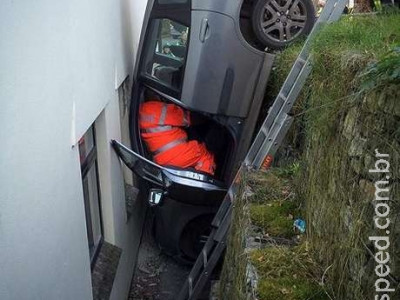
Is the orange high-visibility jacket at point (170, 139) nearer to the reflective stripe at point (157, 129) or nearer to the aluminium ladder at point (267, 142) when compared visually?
the reflective stripe at point (157, 129)

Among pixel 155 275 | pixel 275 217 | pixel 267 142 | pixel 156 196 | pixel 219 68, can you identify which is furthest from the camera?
pixel 155 275

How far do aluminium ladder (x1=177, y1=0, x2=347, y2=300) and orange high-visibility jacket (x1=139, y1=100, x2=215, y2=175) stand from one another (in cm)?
108

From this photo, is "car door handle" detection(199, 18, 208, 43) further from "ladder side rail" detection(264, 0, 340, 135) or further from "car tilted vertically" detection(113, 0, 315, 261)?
"ladder side rail" detection(264, 0, 340, 135)

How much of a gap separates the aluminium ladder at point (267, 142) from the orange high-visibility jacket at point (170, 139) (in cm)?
108

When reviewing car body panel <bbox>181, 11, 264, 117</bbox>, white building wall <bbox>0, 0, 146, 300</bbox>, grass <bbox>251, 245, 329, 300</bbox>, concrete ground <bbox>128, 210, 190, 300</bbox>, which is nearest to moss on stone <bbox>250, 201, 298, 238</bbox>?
grass <bbox>251, 245, 329, 300</bbox>

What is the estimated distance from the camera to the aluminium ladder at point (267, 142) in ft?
10.3

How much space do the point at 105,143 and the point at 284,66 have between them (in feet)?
5.80

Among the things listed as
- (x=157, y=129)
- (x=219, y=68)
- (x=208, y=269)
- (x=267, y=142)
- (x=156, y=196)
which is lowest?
(x=208, y=269)

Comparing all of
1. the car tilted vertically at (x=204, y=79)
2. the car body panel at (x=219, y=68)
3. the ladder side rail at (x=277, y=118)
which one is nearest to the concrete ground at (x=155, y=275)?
the car tilted vertically at (x=204, y=79)

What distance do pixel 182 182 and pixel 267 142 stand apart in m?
1.60

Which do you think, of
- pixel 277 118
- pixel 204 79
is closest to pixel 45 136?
pixel 277 118

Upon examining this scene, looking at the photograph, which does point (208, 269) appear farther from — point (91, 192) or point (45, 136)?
point (45, 136)

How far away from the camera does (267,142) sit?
352 centimetres

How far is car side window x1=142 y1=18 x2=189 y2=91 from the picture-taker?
507cm
